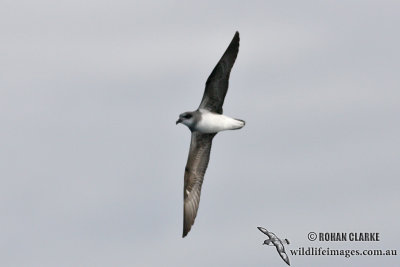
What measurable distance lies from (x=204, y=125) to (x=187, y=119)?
30.7 inches

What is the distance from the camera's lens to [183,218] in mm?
44656

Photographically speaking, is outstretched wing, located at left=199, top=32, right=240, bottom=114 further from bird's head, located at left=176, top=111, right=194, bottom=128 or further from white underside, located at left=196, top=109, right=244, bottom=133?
bird's head, located at left=176, top=111, right=194, bottom=128

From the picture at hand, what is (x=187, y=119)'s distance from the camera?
142 feet

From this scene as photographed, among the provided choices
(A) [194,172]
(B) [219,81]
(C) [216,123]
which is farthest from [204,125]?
(A) [194,172]

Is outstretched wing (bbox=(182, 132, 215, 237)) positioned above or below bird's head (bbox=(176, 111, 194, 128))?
below

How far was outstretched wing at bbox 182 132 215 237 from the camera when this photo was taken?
147ft

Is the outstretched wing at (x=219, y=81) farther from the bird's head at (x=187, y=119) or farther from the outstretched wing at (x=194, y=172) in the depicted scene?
the outstretched wing at (x=194, y=172)

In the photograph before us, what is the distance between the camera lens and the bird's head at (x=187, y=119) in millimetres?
43031

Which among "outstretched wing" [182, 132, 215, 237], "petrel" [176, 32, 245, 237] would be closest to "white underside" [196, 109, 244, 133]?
"petrel" [176, 32, 245, 237]

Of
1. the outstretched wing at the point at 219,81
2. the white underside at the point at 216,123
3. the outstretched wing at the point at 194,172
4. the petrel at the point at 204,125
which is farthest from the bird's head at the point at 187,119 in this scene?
the outstretched wing at the point at 194,172

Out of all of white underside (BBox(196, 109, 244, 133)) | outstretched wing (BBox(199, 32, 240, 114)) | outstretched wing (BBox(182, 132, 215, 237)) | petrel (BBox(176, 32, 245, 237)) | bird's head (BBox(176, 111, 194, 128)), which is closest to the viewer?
outstretched wing (BBox(199, 32, 240, 114))

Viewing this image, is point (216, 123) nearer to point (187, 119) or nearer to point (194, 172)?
point (187, 119)

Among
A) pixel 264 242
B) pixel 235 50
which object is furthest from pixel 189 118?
pixel 264 242

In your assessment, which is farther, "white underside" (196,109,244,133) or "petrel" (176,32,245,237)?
"white underside" (196,109,244,133)
